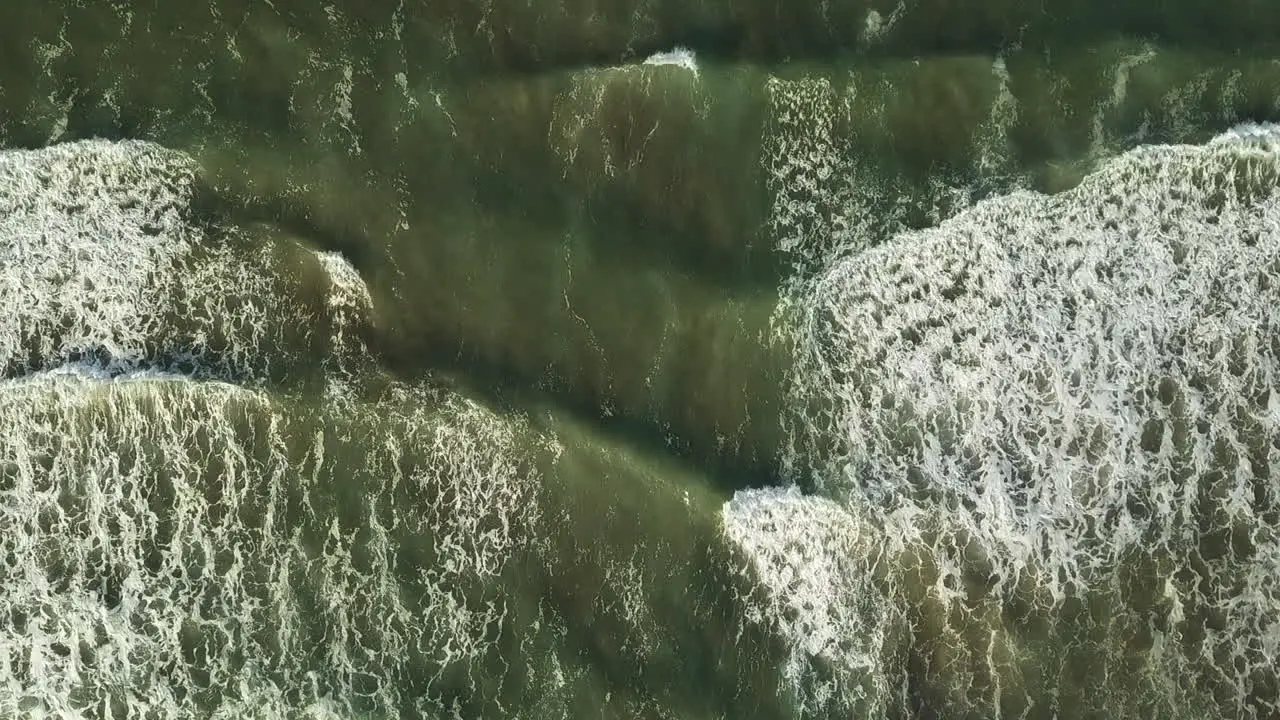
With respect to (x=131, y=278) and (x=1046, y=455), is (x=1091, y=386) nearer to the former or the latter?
(x=1046, y=455)

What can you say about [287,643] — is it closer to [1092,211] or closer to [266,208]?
[266,208]

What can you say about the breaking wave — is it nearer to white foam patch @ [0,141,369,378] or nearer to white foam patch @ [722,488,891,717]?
white foam patch @ [722,488,891,717]

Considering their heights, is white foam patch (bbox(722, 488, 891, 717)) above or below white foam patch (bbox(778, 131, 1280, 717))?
below

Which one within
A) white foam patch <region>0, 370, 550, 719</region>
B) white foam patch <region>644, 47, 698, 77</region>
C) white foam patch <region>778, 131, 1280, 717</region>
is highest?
white foam patch <region>644, 47, 698, 77</region>

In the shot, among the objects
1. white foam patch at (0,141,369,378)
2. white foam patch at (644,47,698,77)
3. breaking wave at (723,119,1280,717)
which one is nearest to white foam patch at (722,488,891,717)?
breaking wave at (723,119,1280,717)

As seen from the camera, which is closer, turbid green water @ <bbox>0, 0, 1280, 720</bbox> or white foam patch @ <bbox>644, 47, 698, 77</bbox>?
turbid green water @ <bbox>0, 0, 1280, 720</bbox>

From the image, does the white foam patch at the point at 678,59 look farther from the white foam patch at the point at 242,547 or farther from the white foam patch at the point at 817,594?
the white foam patch at the point at 817,594

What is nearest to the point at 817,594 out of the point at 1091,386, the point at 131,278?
the point at 1091,386
